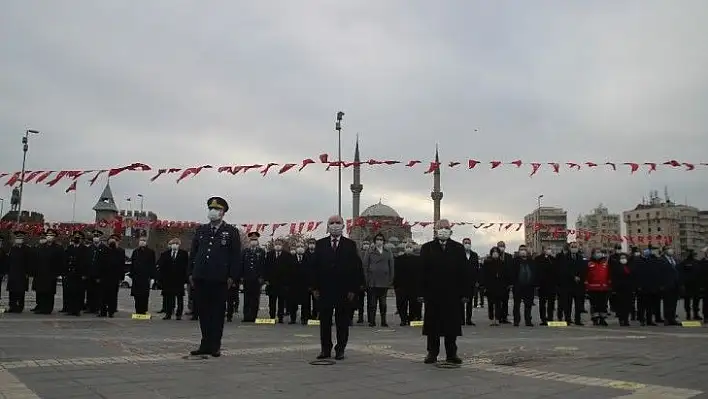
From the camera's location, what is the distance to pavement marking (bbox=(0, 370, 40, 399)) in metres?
4.88

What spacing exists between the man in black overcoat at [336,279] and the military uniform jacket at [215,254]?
1.08 metres

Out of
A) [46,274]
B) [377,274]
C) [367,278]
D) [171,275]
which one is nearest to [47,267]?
[46,274]

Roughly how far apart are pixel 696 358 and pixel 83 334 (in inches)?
367

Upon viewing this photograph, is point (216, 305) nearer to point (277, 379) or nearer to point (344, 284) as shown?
point (344, 284)

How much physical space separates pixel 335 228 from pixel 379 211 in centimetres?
9392

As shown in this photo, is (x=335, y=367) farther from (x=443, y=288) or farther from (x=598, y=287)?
(x=598, y=287)

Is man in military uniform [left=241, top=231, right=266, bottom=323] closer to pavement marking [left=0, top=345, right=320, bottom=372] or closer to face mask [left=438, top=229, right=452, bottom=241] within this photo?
pavement marking [left=0, top=345, right=320, bottom=372]

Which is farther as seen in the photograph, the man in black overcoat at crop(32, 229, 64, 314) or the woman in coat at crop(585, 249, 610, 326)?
the woman in coat at crop(585, 249, 610, 326)

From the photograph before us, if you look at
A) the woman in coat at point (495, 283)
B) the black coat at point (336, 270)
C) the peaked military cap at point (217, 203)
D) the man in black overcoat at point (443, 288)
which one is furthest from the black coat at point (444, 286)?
the woman in coat at point (495, 283)

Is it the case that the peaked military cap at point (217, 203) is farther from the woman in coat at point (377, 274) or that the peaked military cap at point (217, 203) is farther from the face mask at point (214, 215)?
the woman in coat at point (377, 274)

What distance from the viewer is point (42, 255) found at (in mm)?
15078

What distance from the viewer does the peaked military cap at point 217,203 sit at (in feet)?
26.9

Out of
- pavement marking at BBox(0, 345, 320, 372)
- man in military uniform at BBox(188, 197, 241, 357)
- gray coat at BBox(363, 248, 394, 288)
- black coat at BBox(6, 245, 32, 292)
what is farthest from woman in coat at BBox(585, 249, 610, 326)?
black coat at BBox(6, 245, 32, 292)

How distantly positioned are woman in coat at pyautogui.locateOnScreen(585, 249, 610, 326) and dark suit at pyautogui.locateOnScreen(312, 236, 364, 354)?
9295 millimetres
